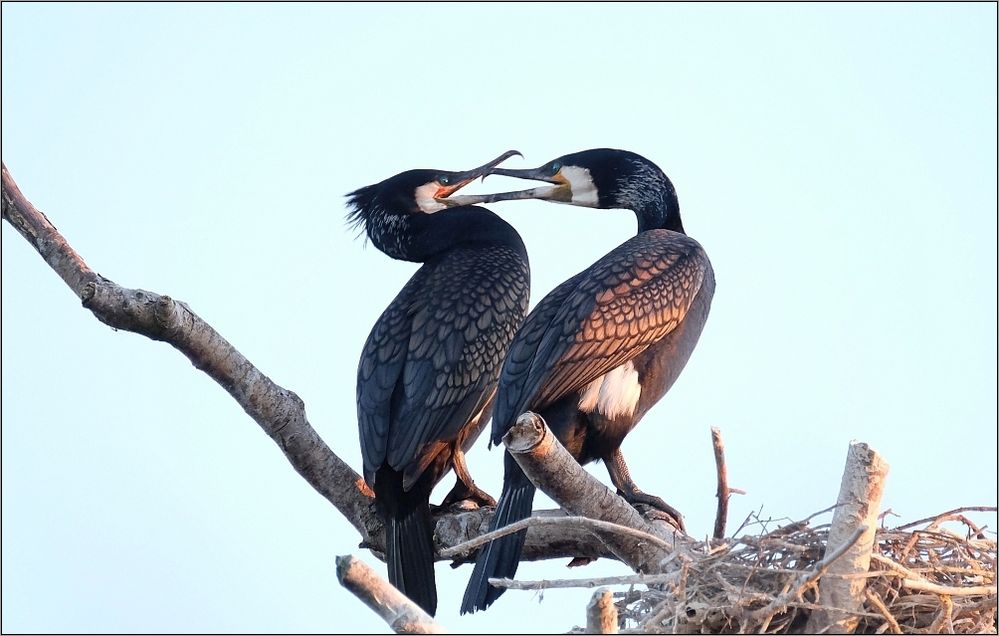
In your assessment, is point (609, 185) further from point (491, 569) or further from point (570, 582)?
point (570, 582)

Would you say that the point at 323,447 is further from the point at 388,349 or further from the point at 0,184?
the point at 0,184

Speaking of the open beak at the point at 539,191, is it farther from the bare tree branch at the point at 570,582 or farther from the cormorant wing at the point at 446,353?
the bare tree branch at the point at 570,582

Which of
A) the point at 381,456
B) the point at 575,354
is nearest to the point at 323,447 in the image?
the point at 381,456

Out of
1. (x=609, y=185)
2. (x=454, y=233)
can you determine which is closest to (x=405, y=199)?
(x=454, y=233)

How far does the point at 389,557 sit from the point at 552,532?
0.78 meters

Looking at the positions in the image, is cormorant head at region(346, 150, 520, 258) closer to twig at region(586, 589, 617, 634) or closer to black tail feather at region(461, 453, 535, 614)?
black tail feather at region(461, 453, 535, 614)

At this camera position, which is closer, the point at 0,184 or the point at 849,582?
the point at 849,582

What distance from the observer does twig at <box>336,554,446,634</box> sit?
355 cm

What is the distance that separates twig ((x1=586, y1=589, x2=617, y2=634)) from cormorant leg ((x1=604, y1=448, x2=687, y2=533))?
222 cm

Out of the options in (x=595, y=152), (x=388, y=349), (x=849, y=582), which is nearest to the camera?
(x=849, y=582)

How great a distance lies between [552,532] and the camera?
5508mm

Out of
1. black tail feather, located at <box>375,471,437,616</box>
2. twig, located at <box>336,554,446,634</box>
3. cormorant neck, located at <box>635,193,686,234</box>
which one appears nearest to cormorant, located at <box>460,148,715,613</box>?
cormorant neck, located at <box>635,193,686,234</box>

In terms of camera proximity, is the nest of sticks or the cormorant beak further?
the cormorant beak

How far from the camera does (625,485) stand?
6008 mm
